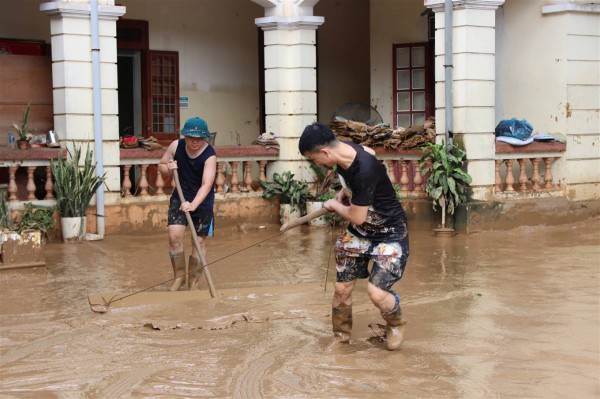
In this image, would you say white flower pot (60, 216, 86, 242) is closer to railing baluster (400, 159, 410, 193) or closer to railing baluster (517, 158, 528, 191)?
railing baluster (400, 159, 410, 193)

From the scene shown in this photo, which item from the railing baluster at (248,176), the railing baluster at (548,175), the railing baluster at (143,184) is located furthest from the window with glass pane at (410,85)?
the railing baluster at (143,184)

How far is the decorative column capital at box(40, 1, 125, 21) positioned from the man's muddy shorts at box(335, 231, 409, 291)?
676 centimetres

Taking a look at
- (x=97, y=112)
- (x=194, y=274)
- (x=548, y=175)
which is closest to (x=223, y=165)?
(x=97, y=112)

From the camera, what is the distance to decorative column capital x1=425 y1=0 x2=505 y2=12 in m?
12.8

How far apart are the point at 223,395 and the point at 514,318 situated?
9.40 feet

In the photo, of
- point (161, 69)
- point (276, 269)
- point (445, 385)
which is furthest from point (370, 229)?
point (161, 69)

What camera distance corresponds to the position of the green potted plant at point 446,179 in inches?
506

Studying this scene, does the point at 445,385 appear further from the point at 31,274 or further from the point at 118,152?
the point at 118,152

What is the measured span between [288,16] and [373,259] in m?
7.82

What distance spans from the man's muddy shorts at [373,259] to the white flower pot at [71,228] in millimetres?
6210

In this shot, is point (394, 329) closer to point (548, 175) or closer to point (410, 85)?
point (548, 175)

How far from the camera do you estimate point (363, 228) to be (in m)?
6.56

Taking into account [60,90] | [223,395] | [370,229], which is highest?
[60,90]

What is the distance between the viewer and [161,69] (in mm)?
15633
